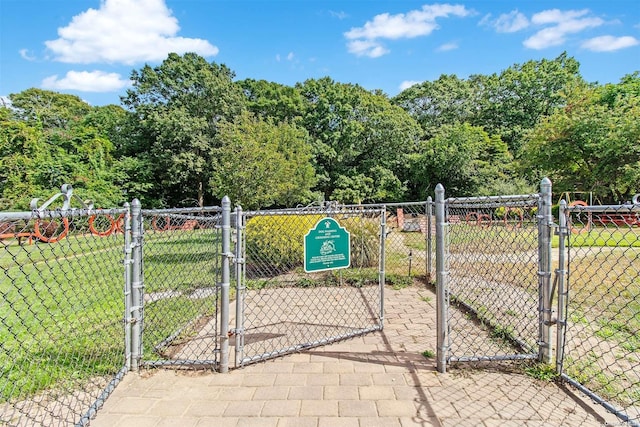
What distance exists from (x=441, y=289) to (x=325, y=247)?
1.07 metres

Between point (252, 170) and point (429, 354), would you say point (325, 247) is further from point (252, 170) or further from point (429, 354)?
point (252, 170)

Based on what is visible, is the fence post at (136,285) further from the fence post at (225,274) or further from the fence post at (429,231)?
the fence post at (429,231)

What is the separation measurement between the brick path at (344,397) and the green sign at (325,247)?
32.0 inches

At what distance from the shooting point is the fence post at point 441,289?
2.85 m

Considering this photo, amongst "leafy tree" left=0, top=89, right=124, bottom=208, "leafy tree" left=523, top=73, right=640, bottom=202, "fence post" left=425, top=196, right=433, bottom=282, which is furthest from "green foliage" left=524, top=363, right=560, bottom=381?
"leafy tree" left=0, top=89, right=124, bottom=208

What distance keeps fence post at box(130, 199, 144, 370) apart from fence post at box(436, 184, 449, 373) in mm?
2404

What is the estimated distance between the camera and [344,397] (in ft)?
8.23

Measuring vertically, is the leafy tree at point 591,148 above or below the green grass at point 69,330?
above

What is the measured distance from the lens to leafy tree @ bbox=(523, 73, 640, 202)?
629 inches

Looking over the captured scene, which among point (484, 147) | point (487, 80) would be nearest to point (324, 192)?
point (484, 147)

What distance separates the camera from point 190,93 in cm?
2323

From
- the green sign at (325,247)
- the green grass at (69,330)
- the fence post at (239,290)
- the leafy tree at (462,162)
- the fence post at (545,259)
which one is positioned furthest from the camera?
the leafy tree at (462,162)

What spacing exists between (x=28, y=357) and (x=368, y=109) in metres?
24.7

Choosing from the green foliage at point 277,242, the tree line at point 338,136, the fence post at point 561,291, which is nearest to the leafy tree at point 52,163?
the tree line at point 338,136
